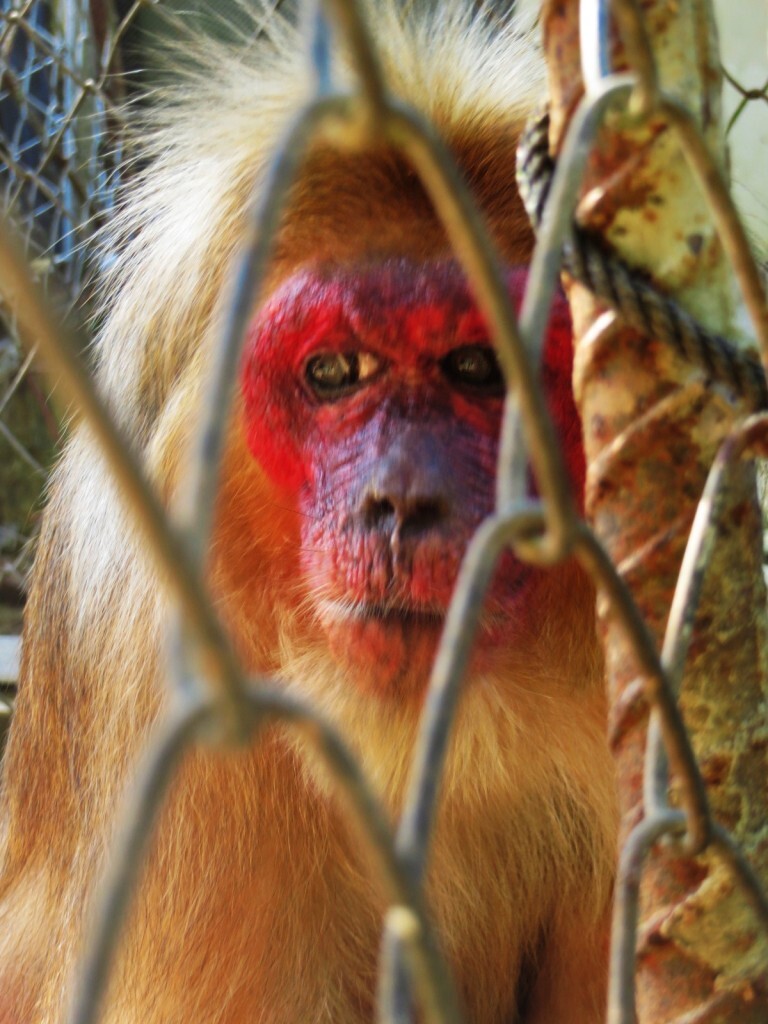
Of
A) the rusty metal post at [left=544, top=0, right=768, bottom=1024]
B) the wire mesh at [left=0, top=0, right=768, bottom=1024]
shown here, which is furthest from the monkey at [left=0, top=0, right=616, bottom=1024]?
the wire mesh at [left=0, top=0, right=768, bottom=1024]

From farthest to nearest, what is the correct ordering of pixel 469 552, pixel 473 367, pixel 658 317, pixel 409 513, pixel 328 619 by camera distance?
1. pixel 473 367
2. pixel 328 619
3. pixel 409 513
4. pixel 658 317
5. pixel 469 552

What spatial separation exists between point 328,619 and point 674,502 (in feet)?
2.66

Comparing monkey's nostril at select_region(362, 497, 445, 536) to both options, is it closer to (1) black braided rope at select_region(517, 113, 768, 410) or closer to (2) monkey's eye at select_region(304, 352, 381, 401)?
(2) monkey's eye at select_region(304, 352, 381, 401)

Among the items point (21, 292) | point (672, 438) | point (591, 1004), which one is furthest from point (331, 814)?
point (21, 292)

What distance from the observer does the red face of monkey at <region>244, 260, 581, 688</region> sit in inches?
67.1

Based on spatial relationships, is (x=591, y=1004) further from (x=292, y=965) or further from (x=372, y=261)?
(x=372, y=261)

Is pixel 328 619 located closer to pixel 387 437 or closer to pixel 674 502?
pixel 387 437

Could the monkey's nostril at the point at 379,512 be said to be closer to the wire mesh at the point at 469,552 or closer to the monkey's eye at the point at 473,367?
the monkey's eye at the point at 473,367

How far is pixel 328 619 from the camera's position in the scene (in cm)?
182

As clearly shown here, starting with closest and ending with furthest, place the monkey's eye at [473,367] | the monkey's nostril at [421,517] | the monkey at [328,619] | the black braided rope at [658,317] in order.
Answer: the black braided rope at [658,317] → the monkey's nostril at [421,517] → the monkey at [328,619] → the monkey's eye at [473,367]

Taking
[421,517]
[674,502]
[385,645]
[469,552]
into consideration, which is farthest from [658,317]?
[385,645]

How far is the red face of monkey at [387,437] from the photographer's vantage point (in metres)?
1.70

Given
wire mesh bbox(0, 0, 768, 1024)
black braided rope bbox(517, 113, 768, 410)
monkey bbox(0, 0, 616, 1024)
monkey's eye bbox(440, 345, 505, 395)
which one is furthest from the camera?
monkey's eye bbox(440, 345, 505, 395)

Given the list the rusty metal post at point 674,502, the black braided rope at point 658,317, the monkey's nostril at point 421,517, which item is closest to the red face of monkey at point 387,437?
the monkey's nostril at point 421,517
